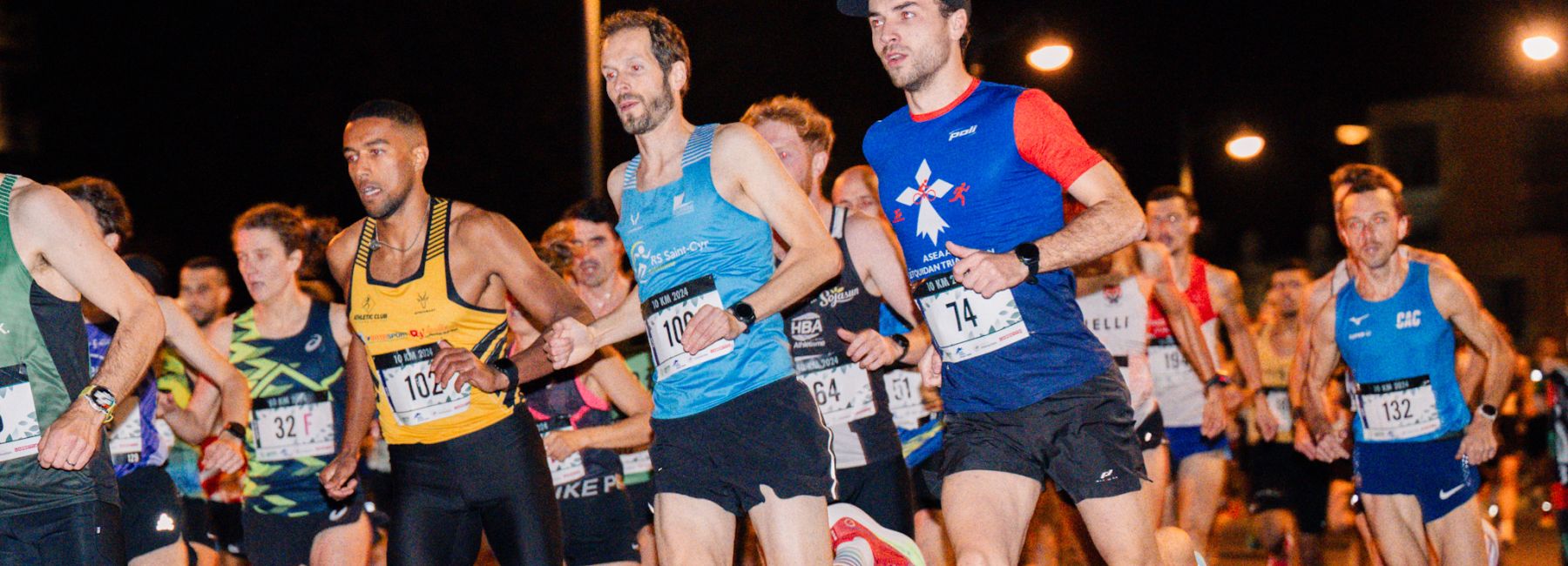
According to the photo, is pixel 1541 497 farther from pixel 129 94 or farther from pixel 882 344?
pixel 129 94

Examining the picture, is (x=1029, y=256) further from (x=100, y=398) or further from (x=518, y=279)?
(x=100, y=398)

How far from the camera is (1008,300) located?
4172 millimetres

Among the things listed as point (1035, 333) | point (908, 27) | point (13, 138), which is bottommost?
point (1035, 333)

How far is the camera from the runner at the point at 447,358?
494 cm

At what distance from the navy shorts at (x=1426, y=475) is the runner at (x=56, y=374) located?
511 centimetres

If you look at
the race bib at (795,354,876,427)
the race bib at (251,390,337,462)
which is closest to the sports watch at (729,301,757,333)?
the race bib at (795,354,876,427)

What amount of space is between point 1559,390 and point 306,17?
1318 centimetres

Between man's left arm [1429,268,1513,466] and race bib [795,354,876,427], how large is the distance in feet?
8.83

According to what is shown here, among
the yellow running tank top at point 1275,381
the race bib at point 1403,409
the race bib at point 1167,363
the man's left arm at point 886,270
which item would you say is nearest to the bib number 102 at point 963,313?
the man's left arm at point 886,270

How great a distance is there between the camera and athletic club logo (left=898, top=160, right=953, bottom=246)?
4305 mm

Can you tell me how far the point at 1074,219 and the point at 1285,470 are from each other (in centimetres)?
564

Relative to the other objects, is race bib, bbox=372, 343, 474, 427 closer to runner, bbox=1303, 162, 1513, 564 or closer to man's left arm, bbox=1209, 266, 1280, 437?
runner, bbox=1303, 162, 1513, 564

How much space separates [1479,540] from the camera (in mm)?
6449

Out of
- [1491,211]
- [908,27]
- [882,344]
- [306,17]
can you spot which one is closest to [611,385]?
[882,344]
